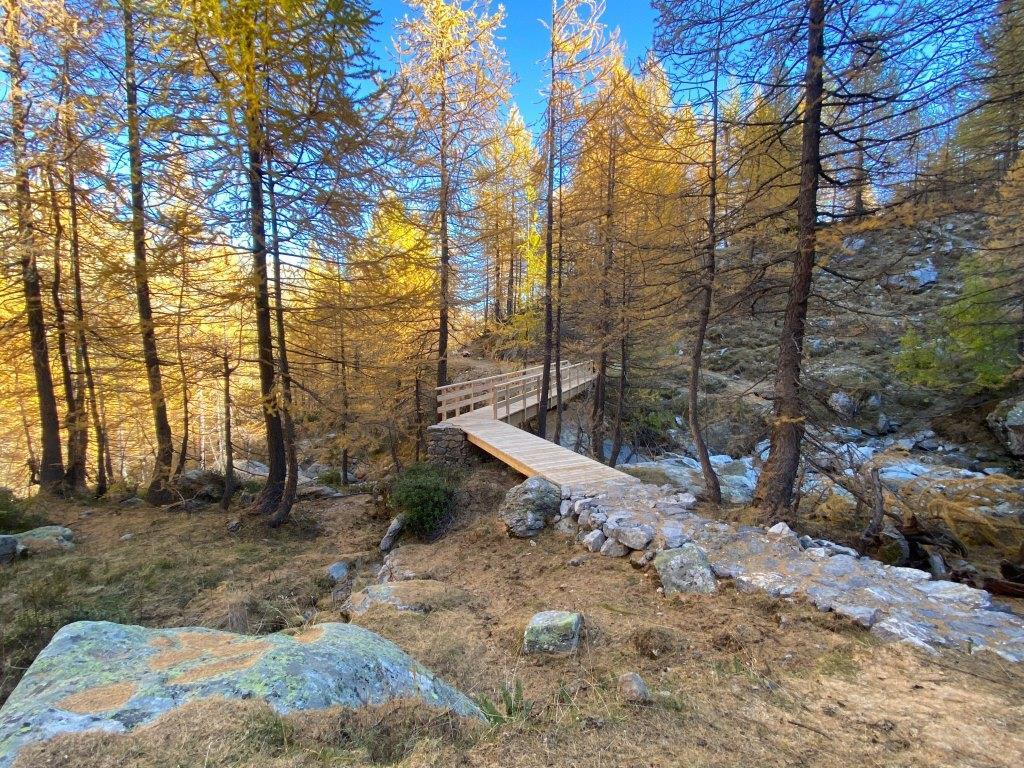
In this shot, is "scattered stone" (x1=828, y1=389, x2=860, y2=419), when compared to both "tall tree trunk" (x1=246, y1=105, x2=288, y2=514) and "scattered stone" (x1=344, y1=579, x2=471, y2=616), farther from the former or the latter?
"tall tree trunk" (x1=246, y1=105, x2=288, y2=514)

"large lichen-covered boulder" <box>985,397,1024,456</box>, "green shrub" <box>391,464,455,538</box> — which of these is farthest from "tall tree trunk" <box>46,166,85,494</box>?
"large lichen-covered boulder" <box>985,397,1024,456</box>

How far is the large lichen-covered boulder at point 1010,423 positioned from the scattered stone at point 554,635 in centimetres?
1662

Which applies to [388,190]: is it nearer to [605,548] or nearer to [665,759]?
[605,548]

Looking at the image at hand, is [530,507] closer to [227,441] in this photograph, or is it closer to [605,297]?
[227,441]

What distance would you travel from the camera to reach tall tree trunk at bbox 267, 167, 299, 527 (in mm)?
6723

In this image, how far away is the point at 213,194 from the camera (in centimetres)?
630

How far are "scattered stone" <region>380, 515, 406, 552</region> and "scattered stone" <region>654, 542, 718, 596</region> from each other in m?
4.31

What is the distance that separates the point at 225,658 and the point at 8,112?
454 inches

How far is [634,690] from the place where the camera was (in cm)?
260

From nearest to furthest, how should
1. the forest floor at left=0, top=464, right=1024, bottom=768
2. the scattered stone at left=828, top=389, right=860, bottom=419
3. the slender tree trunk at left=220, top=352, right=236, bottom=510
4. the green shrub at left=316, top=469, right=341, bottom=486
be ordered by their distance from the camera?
the forest floor at left=0, top=464, right=1024, bottom=768, the slender tree trunk at left=220, top=352, right=236, bottom=510, the green shrub at left=316, top=469, right=341, bottom=486, the scattered stone at left=828, top=389, right=860, bottom=419

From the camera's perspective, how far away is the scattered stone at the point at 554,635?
323 centimetres

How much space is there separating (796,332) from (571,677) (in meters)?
4.82

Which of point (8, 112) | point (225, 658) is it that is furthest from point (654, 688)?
point (8, 112)

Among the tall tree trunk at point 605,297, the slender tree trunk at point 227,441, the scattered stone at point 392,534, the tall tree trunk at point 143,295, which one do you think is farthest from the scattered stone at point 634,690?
the tall tree trunk at point 143,295
